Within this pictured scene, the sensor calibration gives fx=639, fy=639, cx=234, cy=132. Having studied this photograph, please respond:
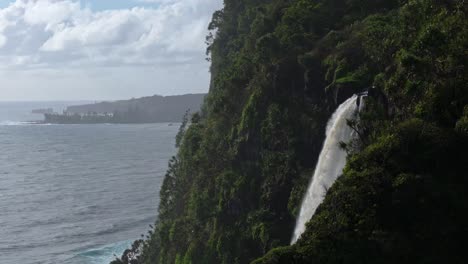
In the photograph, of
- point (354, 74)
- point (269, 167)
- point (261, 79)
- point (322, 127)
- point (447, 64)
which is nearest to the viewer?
point (447, 64)

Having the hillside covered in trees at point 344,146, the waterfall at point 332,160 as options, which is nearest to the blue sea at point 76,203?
the hillside covered in trees at point 344,146

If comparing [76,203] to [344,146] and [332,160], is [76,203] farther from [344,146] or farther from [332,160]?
[344,146]

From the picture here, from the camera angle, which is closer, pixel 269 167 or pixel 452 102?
pixel 452 102

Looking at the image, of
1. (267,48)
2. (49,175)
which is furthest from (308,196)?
(49,175)

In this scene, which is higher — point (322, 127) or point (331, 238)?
point (322, 127)

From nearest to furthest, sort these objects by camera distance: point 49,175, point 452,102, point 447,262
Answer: point 447,262
point 452,102
point 49,175

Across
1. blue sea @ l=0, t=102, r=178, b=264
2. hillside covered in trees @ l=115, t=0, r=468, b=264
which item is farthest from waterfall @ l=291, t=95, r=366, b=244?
blue sea @ l=0, t=102, r=178, b=264

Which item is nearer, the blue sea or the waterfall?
the waterfall

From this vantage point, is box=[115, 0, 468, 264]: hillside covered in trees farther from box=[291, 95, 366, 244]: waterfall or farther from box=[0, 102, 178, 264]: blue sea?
box=[0, 102, 178, 264]: blue sea

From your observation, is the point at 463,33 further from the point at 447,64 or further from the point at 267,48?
the point at 267,48
